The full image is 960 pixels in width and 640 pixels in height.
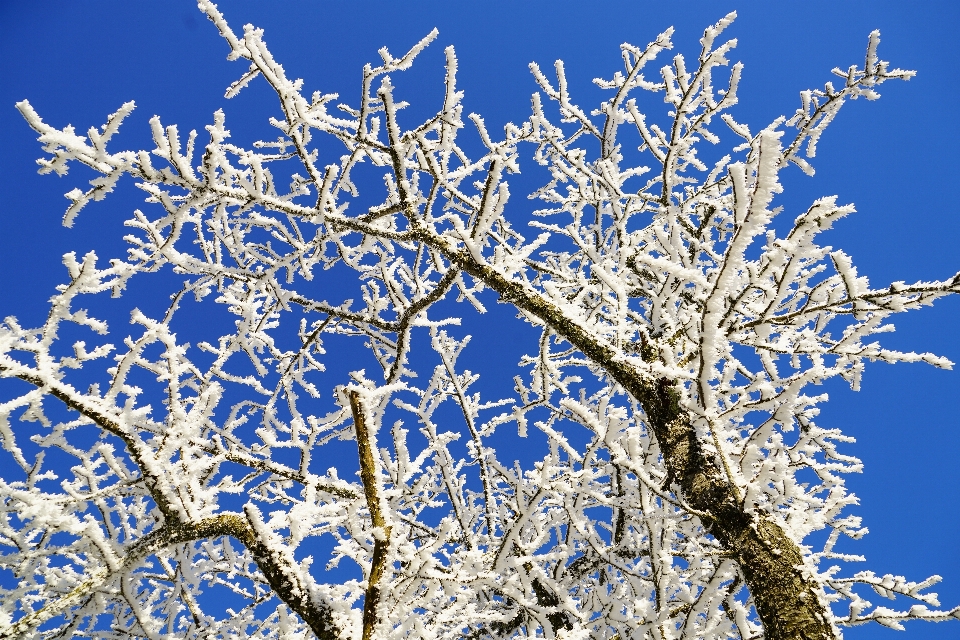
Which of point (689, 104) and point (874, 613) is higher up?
point (689, 104)

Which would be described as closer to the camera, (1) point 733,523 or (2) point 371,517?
(2) point 371,517

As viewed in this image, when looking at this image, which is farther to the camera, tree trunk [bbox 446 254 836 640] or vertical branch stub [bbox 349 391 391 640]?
tree trunk [bbox 446 254 836 640]

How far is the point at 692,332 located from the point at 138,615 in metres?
3.23

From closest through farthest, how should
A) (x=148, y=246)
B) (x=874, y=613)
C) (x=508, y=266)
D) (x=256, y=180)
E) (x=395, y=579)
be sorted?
(x=395, y=579) → (x=874, y=613) → (x=256, y=180) → (x=508, y=266) → (x=148, y=246)

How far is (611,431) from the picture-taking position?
77.5 inches

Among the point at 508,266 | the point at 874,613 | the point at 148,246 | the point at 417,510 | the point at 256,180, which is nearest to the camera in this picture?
the point at 874,613

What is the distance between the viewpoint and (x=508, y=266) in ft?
9.55

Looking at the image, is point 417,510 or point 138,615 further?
point 417,510

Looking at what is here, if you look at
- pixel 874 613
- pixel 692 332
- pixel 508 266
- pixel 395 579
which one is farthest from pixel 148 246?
pixel 874 613

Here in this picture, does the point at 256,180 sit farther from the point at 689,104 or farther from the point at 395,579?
the point at 689,104

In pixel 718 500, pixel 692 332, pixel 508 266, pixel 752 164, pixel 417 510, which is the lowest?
pixel 718 500

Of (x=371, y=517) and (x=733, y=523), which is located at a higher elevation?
(x=733, y=523)

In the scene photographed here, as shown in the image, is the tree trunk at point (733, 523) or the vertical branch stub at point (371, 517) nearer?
the vertical branch stub at point (371, 517)

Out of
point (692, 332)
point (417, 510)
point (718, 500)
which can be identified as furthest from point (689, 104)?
point (417, 510)
